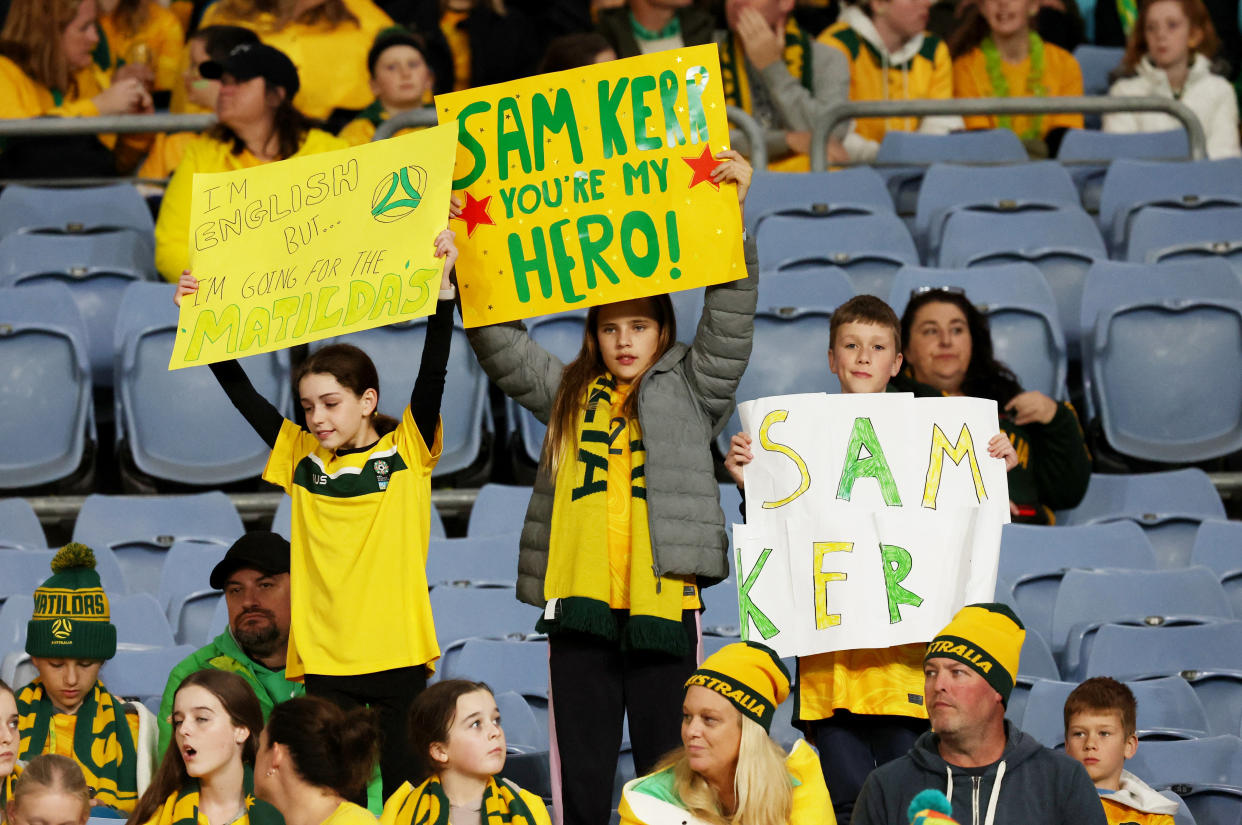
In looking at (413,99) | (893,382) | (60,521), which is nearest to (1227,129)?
(413,99)

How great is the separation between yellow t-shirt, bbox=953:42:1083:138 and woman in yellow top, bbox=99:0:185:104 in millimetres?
3872

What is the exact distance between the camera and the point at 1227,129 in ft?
30.6

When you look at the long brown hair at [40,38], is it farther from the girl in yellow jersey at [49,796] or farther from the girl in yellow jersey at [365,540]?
the girl in yellow jersey at [49,796]

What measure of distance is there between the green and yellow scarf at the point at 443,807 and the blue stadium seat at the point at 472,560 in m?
1.76

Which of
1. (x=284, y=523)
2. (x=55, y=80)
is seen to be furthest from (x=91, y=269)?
(x=284, y=523)

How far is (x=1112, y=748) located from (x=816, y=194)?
12.7ft

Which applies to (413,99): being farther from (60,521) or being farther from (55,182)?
(60,521)

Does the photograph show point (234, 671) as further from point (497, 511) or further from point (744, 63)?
point (744, 63)

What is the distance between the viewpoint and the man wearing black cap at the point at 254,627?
Answer: 16.6 ft

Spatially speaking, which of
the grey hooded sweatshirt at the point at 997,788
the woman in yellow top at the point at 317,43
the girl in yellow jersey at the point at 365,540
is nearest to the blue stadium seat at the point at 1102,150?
the woman in yellow top at the point at 317,43

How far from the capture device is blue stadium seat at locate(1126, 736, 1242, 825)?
4973 mm

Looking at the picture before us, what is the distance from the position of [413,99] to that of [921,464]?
4475 millimetres

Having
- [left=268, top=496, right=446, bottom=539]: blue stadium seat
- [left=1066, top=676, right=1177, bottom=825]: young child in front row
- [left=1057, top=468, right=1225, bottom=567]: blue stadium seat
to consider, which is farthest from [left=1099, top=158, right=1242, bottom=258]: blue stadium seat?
[left=1066, top=676, right=1177, bottom=825]: young child in front row

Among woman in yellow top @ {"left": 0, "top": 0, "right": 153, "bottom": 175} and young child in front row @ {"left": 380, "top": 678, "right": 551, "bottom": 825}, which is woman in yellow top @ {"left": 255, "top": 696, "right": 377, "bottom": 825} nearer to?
young child in front row @ {"left": 380, "top": 678, "right": 551, "bottom": 825}
